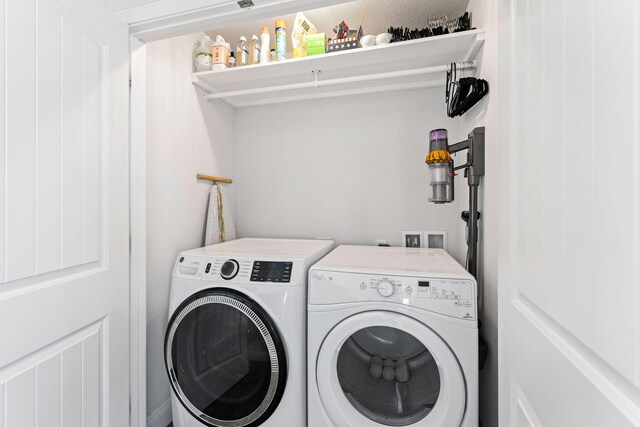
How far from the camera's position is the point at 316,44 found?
67.9 inches

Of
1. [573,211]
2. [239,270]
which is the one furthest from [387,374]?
[573,211]

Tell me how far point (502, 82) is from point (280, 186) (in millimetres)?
1745

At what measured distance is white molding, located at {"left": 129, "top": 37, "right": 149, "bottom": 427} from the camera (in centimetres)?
132

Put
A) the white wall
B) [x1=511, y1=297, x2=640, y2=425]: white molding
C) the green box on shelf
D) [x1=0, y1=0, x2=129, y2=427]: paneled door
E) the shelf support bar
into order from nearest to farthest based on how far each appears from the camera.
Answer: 1. [x1=511, y1=297, x2=640, y2=425]: white molding
2. [x1=0, y1=0, x2=129, y2=427]: paneled door
3. the shelf support bar
4. the green box on shelf
5. the white wall

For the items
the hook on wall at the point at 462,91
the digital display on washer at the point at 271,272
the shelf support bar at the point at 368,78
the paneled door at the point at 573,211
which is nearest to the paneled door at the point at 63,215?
the digital display on washer at the point at 271,272

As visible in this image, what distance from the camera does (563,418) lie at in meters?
0.49

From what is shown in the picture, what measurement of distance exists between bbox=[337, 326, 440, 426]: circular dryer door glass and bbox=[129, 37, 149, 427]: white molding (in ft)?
3.11

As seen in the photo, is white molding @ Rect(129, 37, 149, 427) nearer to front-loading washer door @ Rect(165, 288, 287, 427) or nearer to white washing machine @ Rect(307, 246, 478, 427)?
front-loading washer door @ Rect(165, 288, 287, 427)

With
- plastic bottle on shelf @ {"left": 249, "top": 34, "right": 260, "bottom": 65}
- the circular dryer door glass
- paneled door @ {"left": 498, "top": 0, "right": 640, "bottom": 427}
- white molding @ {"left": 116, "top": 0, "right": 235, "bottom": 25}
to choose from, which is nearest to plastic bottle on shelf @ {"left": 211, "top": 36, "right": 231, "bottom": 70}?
plastic bottle on shelf @ {"left": 249, "top": 34, "right": 260, "bottom": 65}

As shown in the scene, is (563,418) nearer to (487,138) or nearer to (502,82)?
(502,82)

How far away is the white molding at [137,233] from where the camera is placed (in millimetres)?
1318

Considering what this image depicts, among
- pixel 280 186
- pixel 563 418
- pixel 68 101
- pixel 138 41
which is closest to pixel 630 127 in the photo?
pixel 563 418

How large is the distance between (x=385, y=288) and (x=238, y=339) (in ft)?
2.48

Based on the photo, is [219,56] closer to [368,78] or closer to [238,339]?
[368,78]
